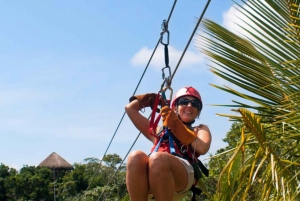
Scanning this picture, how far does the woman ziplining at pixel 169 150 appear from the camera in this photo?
2.79 meters

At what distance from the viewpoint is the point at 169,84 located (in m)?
3.21

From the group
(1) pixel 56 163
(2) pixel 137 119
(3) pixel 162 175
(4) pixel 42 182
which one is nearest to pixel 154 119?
(2) pixel 137 119

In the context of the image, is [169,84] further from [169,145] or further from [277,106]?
[277,106]

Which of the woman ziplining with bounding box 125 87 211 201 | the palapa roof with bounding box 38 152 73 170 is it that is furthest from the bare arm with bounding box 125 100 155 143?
the palapa roof with bounding box 38 152 73 170

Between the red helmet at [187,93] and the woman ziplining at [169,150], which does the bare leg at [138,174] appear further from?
the red helmet at [187,93]

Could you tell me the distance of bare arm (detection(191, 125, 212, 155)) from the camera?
3.01m

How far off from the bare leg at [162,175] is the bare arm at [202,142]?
215 mm

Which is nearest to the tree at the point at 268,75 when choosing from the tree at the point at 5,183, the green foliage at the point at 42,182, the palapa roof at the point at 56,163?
the green foliage at the point at 42,182

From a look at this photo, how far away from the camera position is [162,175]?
2.77m

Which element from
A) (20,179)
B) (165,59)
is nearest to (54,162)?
(20,179)

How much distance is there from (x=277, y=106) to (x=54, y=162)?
166 feet

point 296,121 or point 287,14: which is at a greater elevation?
point 287,14

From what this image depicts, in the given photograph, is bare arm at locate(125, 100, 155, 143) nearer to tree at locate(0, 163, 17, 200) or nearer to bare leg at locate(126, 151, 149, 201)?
bare leg at locate(126, 151, 149, 201)

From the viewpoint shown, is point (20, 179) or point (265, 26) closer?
point (265, 26)
